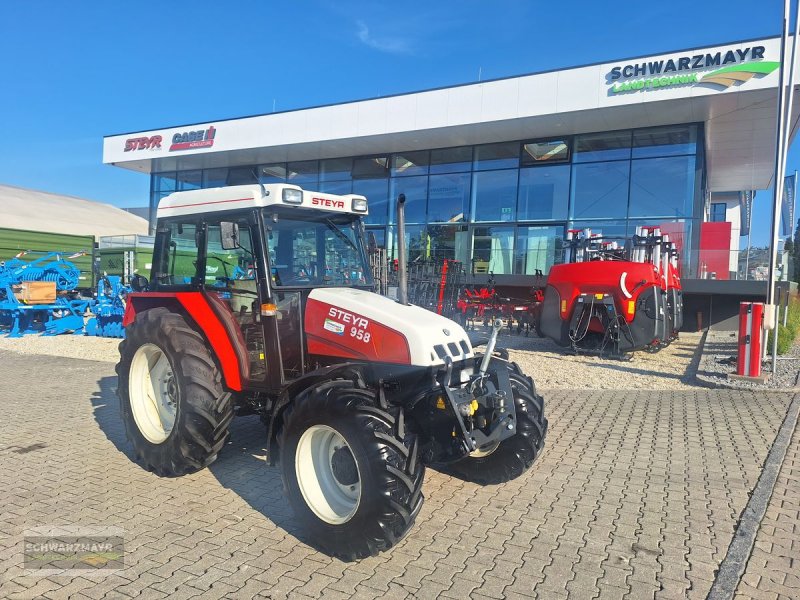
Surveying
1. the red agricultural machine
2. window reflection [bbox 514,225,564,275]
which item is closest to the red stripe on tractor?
the red agricultural machine

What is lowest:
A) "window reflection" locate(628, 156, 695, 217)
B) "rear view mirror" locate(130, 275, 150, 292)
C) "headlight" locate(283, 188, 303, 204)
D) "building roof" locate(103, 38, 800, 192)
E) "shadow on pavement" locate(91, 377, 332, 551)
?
"shadow on pavement" locate(91, 377, 332, 551)

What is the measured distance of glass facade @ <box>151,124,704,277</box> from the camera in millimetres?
17125

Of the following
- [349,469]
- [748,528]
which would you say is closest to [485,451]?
[349,469]

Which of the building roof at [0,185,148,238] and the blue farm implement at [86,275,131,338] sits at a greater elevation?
the building roof at [0,185,148,238]

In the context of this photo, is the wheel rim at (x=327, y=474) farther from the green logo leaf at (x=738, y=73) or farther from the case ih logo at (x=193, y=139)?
the case ih logo at (x=193, y=139)

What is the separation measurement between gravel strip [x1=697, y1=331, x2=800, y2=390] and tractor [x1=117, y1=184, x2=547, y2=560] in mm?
5531

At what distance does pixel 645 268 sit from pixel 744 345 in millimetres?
2462

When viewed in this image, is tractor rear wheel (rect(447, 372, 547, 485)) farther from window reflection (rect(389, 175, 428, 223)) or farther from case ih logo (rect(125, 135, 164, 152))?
case ih logo (rect(125, 135, 164, 152))

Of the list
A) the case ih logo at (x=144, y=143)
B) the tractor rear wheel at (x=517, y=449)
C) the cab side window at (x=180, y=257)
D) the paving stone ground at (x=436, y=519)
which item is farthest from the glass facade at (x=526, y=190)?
the cab side window at (x=180, y=257)

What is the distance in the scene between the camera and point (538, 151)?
1950cm

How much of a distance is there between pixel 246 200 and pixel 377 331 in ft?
5.09

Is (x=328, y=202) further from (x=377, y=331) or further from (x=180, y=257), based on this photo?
(x=180, y=257)

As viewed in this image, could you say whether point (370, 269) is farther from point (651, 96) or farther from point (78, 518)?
point (651, 96)

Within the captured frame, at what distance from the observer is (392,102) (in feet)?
63.6
